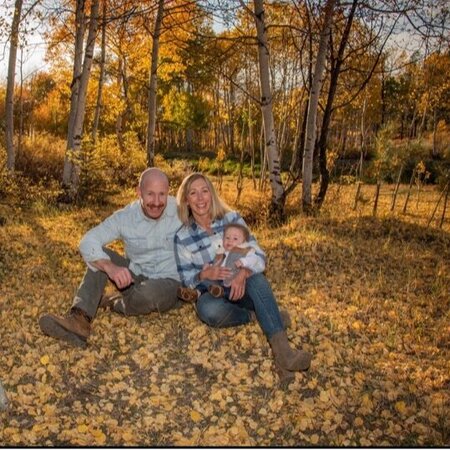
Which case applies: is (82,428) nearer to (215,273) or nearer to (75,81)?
(215,273)

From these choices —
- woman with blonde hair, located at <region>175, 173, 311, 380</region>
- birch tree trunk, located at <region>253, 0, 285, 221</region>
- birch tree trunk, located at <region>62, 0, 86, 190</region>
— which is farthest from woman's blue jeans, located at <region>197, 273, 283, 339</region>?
birch tree trunk, located at <region>62, 0, 86, 190</region>

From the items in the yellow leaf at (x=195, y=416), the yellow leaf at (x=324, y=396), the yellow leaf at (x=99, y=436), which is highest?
the yellow leaf at (x=324, y=396)

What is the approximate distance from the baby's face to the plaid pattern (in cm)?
12

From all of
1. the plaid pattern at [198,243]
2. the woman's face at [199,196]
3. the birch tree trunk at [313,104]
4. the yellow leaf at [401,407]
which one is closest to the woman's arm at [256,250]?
the plaid pattern at [198,243]

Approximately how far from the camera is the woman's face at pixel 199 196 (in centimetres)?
460

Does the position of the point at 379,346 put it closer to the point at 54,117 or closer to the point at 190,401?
the point at 190,401

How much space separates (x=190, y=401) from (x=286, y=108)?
17.0 meters

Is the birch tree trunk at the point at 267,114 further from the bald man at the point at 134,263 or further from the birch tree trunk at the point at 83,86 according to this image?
the bald man at the point at 134,263

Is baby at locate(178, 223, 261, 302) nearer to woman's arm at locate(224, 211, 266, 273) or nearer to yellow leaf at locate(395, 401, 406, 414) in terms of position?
woman's arm at locate(224, 211, 266, 273)

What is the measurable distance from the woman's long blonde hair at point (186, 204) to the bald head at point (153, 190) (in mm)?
163

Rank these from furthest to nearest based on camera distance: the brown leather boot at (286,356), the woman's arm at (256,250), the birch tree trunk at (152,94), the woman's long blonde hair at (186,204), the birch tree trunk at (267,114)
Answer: the birch tree trunk at (152,94)
the birch tree trunk at (267,114)
the woman's long blonde hair at (186,204)
the woman's arm at (256,250)
the brown leather boot at (286,356)

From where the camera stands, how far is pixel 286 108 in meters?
19.6

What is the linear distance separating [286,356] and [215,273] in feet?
3.10

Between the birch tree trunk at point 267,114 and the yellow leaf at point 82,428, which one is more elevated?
the birch tree trunk at point 267,114
